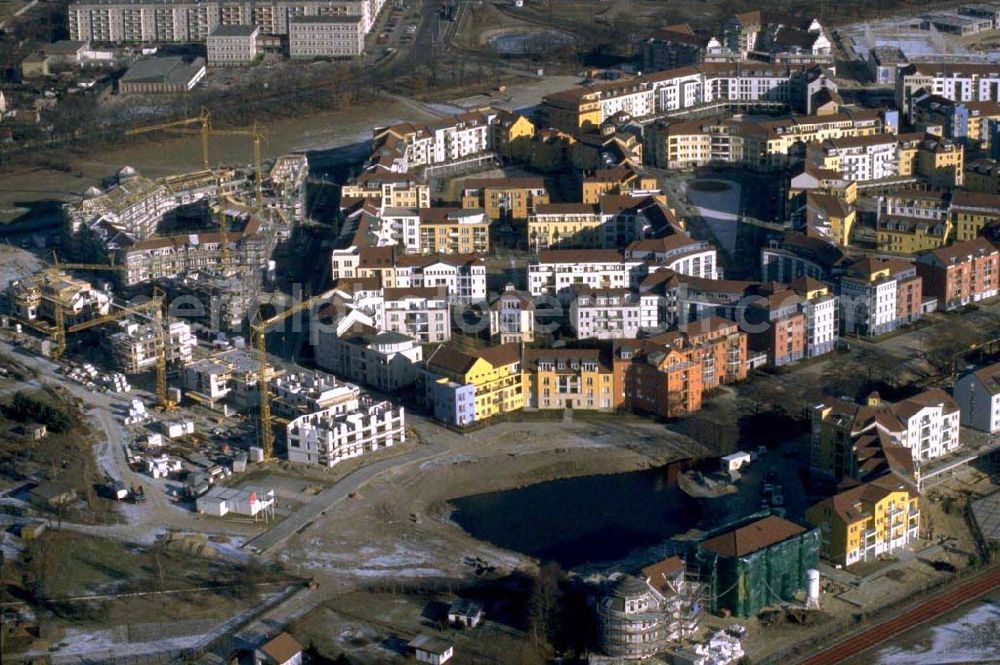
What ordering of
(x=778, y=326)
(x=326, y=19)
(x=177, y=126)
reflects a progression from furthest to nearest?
(x=326, y=19) → (x=177, y=126) → (x=778, y=326)

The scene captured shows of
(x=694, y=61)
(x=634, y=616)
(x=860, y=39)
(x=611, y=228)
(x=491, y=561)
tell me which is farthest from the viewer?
(x=860, y=39)

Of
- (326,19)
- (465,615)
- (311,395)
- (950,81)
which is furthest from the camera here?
(326,19)

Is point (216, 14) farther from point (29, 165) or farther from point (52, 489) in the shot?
point (52, 489)

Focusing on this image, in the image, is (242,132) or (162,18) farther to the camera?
(162,18)

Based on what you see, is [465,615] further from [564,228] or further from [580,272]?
[564,228]

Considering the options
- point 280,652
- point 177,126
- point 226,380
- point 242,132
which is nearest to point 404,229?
point 226,380

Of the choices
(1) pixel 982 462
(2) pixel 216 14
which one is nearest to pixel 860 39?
(2) pixel 216 14
